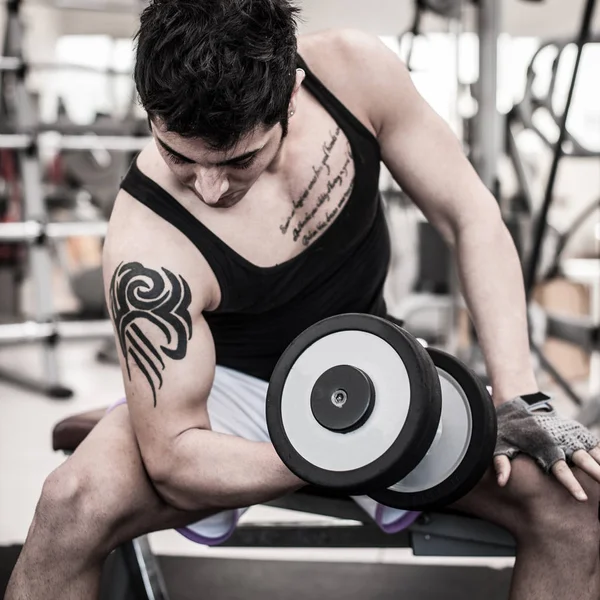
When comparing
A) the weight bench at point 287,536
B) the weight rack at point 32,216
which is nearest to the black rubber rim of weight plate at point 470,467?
the weight bench at point 287,536

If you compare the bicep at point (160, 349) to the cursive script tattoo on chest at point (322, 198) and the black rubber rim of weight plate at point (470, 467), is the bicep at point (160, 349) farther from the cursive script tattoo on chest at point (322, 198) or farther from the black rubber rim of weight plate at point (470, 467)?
the black rubber rim of weight plate at point (470, 467)

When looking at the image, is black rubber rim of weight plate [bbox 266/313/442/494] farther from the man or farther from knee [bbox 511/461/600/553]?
knee [bbox 511/461/600/553]

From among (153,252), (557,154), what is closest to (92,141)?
(557,154)

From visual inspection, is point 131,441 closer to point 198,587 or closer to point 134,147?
point 198,587

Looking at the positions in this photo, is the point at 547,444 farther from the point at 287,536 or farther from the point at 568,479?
the point at 287,536

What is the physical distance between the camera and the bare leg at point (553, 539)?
1235 millimetres

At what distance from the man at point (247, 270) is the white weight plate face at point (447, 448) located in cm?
10

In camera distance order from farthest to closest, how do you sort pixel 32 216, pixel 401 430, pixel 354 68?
pixel 32 216
pixel 354 68
pixel 401 430

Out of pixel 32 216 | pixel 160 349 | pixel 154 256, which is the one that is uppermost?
pixel 154 256

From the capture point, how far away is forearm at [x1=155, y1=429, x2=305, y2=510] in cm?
123

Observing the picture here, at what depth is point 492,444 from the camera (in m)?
1.15

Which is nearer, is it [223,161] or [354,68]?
[223,161]

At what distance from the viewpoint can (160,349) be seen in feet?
4.31

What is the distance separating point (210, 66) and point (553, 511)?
2.68ft
